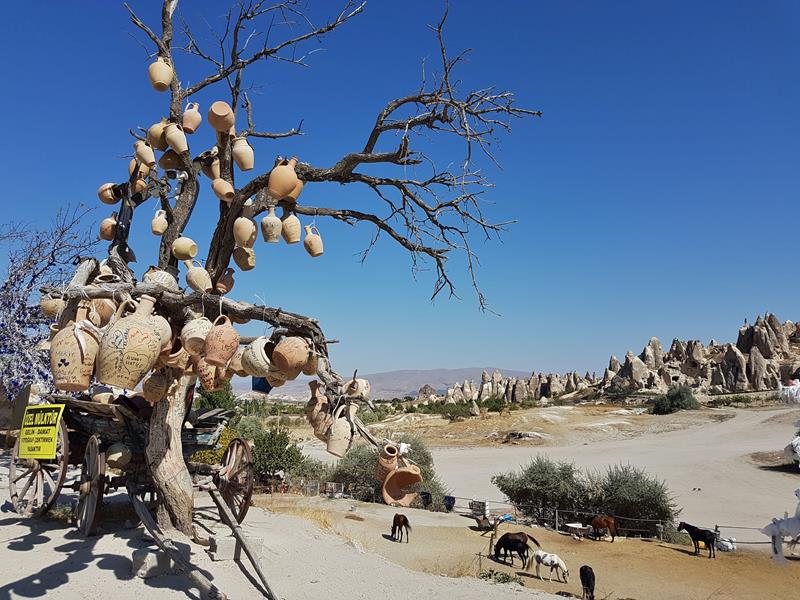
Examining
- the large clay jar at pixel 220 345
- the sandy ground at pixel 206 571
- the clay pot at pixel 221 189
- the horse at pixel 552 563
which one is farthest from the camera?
the horse at pixel 552 563

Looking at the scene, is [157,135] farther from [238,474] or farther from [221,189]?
[238,474]

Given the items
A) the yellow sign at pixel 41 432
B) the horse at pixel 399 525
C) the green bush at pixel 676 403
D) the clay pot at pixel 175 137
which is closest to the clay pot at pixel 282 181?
the clay pot at pixel 175 137

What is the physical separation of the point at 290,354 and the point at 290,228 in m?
1.37

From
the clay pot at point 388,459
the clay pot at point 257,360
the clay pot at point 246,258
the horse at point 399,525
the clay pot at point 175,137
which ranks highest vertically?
the clay pot at point 175,137

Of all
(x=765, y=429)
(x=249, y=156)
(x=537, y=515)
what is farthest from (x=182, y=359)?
(x=765, y=429)

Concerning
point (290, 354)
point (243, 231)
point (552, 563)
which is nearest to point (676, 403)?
point (552, 563)

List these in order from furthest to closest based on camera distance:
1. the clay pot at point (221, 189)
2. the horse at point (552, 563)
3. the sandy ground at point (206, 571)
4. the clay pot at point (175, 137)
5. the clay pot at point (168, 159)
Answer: the horse at point (552, 563) < the sandy ground at point (206, 571) < the clay pot at point (168, 159) < the clay pot at point (175, 137) < the clay pot at point (221, 189)

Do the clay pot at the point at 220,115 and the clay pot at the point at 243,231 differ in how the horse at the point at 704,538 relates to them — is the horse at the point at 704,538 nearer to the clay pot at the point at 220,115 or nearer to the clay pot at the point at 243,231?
the clay pot at the point at 243,231

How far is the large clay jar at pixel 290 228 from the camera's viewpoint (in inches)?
187

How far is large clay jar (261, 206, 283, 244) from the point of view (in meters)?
4.68

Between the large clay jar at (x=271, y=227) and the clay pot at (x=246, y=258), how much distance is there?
0.18 metres

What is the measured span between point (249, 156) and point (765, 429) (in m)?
37.1

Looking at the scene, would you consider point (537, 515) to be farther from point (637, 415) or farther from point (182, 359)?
point (637, 415)

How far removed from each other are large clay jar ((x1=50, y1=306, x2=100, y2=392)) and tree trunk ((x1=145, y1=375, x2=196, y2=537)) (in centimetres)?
Answer: 296
